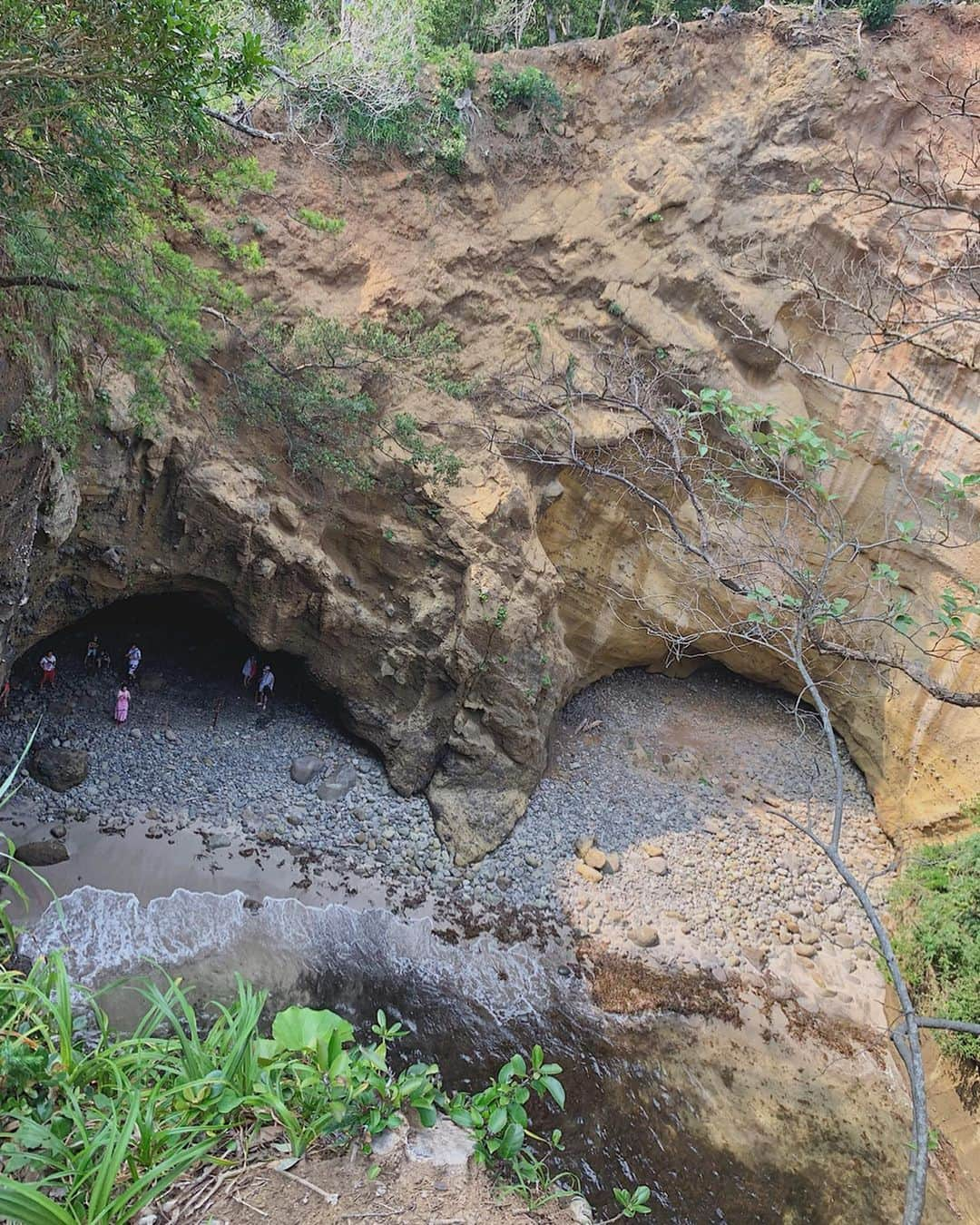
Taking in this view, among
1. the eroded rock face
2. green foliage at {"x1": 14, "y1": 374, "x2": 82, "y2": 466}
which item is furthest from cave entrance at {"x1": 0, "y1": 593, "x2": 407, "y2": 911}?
green foliage at {"x1": 14, "y1": 374, "x2": 82, "y2": 466}

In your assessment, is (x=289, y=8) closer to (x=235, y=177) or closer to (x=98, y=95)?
(x=235, y=177)

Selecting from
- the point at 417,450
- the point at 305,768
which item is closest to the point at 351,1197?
the point at 417,450

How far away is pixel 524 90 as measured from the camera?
32.5ft

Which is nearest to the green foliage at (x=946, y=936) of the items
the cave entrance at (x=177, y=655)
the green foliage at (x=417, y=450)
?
the green foliage at (x=417, y=450)

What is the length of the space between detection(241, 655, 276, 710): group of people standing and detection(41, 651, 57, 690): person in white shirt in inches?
103

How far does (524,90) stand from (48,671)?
439 inches

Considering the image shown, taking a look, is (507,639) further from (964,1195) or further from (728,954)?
(964,1195)

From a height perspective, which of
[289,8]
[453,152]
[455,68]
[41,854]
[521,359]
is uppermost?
[455,68]

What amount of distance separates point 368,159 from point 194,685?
8.39 metres

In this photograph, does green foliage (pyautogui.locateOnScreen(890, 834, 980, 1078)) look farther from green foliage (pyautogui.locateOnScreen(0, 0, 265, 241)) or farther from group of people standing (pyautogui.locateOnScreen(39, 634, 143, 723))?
group of people standing (pyautogui.locateOnScreen(39, 634, 143, 723))

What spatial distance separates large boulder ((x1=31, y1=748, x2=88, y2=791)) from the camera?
8.55 meters

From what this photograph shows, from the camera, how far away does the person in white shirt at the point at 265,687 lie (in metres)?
10.5

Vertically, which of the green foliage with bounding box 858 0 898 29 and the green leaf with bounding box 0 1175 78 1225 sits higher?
the green foliage with bounding box 858 0 898 29

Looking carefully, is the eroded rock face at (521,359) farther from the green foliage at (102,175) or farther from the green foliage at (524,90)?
the green foliage at (102,175)
